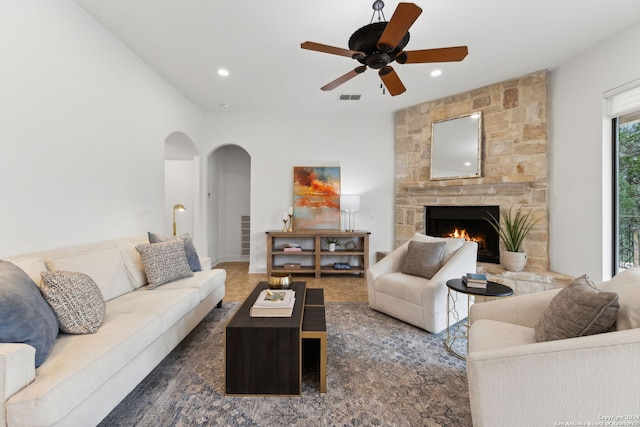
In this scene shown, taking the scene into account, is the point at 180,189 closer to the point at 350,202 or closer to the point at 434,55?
the point at 350,202

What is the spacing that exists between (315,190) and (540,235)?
10.7 feet

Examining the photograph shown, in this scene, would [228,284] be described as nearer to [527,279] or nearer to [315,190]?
[315,190]

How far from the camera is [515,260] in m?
3.61

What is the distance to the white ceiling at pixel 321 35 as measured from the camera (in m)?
2.38

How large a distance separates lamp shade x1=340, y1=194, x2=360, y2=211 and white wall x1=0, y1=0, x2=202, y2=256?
276 cm

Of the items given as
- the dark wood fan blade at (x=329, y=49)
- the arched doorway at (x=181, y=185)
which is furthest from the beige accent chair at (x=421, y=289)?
the arched doorway at (x=181, y=185)

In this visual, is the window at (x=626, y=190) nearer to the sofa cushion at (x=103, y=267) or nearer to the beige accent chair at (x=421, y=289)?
the beige accent chair at (x=421, y=289)

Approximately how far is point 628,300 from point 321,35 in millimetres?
2891

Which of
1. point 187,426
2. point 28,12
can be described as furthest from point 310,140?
point 187,426

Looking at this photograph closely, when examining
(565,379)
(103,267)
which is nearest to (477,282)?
(565,379)

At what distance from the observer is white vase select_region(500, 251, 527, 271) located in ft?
11.8

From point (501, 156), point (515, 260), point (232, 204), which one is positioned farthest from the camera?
point (232, 204)

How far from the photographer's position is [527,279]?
138 inches

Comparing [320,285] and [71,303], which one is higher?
[71,303]
